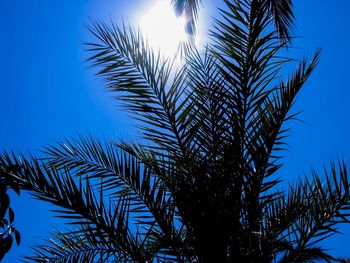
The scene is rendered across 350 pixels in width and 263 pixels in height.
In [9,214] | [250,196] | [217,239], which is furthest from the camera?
[250,196]

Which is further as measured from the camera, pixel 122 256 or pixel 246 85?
pixel 246 85

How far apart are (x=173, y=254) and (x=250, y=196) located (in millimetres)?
833

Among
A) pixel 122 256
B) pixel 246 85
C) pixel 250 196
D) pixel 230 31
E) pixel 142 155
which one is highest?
pixel 230 31

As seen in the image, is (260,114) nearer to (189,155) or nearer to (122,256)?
(189,155)

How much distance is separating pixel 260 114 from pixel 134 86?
3.92ft

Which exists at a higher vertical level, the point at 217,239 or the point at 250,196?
the point at 250,196

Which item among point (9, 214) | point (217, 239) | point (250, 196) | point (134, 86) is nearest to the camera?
point (9, 214)

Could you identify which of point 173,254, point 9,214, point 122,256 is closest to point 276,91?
point 173,254

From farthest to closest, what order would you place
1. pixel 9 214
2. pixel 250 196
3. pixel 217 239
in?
pixel 250 196 < pixel 217 239 < pixel 9 214

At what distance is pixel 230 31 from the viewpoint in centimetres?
401

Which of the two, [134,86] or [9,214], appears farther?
[134,86]

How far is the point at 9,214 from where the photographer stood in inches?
87.7

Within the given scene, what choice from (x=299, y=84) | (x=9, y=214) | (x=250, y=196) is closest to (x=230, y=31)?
(x=299, y=84)

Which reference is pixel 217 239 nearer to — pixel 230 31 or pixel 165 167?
pixel 165 167
